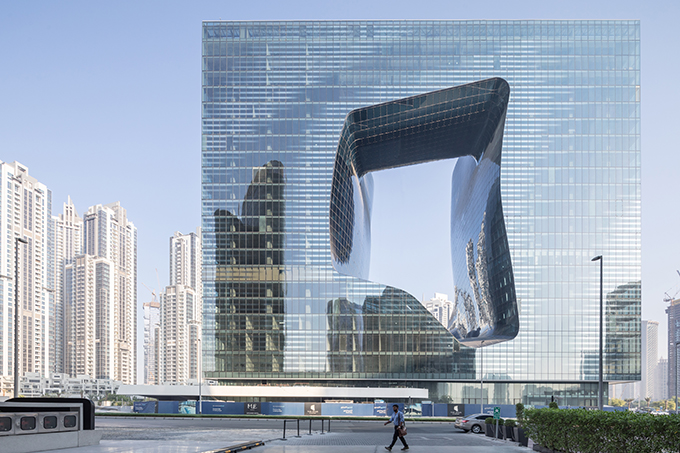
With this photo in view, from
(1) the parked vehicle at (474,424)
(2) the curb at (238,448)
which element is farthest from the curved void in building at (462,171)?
(2) the curb at (238,448)

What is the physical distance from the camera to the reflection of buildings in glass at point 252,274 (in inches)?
3506

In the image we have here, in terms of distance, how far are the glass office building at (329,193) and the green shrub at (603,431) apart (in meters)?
67.4

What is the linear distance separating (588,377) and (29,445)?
8236 cm

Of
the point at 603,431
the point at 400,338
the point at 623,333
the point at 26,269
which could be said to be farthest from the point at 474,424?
the point at 26,269

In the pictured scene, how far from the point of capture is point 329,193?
89.9m

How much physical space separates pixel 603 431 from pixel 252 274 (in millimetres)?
75886

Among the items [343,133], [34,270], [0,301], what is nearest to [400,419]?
[343,133]

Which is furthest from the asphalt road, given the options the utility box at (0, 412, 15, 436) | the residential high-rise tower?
the residential high-rise tower

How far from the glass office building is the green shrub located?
67368 mm

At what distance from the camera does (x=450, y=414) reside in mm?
67062

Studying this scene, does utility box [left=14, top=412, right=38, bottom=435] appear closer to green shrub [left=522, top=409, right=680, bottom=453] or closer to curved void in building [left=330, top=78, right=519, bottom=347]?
green shrub [left=522, top=409, right=680, bottom=453]

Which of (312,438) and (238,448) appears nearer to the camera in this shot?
(238,448)

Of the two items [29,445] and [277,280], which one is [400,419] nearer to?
[29,445]

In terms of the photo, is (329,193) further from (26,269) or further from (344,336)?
(26,269)
